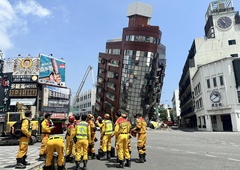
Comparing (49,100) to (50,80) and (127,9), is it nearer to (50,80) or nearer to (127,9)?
(50,80)

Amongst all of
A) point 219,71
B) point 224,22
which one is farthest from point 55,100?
point 224,22

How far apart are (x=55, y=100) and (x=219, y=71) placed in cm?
3392

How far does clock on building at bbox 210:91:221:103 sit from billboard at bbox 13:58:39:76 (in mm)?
35811

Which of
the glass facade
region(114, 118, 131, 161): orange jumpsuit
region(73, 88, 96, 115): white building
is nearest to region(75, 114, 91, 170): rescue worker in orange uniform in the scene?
region(114, 118, 131, 161): orange jumpsuit

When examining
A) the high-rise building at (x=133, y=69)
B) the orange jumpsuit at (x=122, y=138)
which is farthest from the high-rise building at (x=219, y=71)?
the orange jumpsuit at (x=122, y=138)

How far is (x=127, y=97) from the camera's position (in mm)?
67062

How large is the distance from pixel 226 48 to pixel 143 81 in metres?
24.3

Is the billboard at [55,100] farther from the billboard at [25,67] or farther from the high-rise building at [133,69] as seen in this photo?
the high-rise building at [133,69]

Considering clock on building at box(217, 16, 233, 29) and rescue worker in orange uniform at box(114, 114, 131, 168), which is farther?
clock on building at box(217, 16, 233, 29)

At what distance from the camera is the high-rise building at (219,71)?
35.8 metres

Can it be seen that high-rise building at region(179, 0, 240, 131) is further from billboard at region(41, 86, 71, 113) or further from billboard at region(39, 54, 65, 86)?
billboard at region(39, 54, 65, 86)

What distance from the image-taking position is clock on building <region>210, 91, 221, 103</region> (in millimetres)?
37234

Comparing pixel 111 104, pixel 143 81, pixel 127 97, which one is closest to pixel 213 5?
pixel 143 81

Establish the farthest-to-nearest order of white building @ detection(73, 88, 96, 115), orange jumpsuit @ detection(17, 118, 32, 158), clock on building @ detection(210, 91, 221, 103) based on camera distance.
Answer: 1. white building @ detection(73, 88, 96, 115)
2. clock on building @ detection(210, 91, 221, 103)
3. orange jumpsuit @ detection(17, 118, 32, 158)
